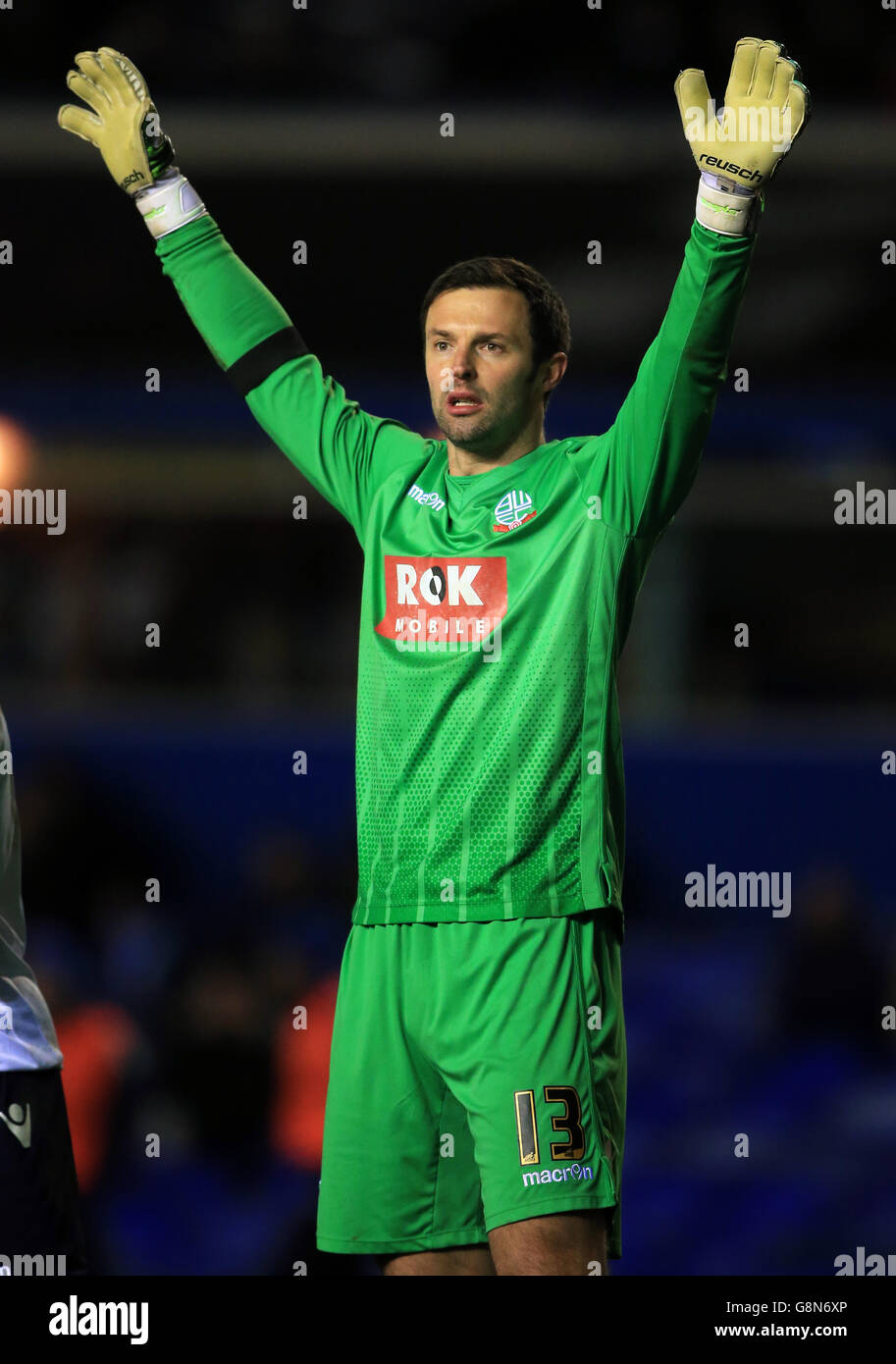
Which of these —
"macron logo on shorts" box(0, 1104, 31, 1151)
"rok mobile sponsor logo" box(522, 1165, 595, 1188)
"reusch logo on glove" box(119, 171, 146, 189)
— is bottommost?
"rok mobile sponsor logo" box(522, 1165, 595, 1188)

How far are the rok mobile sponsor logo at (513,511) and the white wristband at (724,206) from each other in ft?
1.62

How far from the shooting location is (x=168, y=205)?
124 inches

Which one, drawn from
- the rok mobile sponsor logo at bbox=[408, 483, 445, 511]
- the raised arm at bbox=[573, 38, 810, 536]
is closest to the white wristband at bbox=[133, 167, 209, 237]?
the rok mobile sponsor logo at bbox=[408, 483, 445, 511]

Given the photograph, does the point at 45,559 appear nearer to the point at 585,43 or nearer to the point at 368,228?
the point at 368,228

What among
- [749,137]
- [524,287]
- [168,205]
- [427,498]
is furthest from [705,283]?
[168,205]

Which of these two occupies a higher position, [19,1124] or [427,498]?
[427,498]

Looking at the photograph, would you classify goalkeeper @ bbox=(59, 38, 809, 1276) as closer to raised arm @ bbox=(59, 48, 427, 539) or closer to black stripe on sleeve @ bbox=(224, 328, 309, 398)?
raised arm @ bbox=(59, 48, 427, 539)

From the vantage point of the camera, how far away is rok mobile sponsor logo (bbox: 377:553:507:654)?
111 inches

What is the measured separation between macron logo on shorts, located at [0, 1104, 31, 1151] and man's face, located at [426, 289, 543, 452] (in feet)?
4.03

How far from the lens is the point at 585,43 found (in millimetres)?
5480

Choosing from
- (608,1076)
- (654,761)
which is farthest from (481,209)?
(608,1076)

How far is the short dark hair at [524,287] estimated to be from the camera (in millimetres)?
2908

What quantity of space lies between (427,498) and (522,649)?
326 mm

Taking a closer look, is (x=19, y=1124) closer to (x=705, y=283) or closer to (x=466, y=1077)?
(x=466, y=1077)
